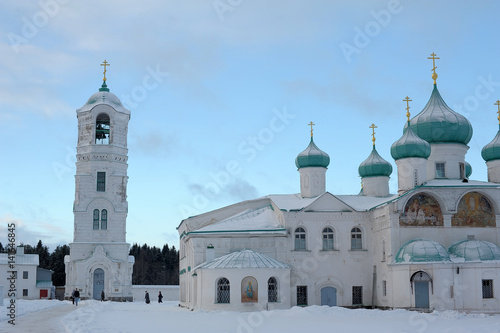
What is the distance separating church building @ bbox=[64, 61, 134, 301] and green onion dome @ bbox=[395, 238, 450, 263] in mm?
20713

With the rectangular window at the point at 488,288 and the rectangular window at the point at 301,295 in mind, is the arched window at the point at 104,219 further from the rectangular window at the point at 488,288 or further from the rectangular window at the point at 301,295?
the rectangular window at the point at 488,288

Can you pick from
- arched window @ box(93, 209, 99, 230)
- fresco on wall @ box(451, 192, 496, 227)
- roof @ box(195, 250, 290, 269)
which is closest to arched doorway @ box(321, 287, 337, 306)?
roof @ box(195, 250, 290, 269)

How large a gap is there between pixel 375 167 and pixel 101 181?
18896 mm

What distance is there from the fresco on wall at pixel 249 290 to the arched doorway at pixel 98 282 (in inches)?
626

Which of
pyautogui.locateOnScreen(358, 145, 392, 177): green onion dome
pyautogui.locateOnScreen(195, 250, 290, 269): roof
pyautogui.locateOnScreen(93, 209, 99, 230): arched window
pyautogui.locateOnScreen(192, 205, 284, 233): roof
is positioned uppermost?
pyautogui.locateOnScreen(358, 145, 392, 177): green onion dome

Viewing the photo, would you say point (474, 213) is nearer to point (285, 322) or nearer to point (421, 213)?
point (421, 213)

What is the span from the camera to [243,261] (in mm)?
30297

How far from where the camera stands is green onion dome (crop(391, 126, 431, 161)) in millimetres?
32344

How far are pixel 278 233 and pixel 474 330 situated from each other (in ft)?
47.6

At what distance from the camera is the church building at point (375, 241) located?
29125 mm

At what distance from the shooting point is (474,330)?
19219 mm

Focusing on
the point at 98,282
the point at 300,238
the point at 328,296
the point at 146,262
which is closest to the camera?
the point at 328,296

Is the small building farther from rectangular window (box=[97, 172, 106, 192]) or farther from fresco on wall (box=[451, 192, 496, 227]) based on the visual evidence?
fresco on wall (box=[451, 192, 496, 227])

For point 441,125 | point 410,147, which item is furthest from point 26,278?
point 441,125
